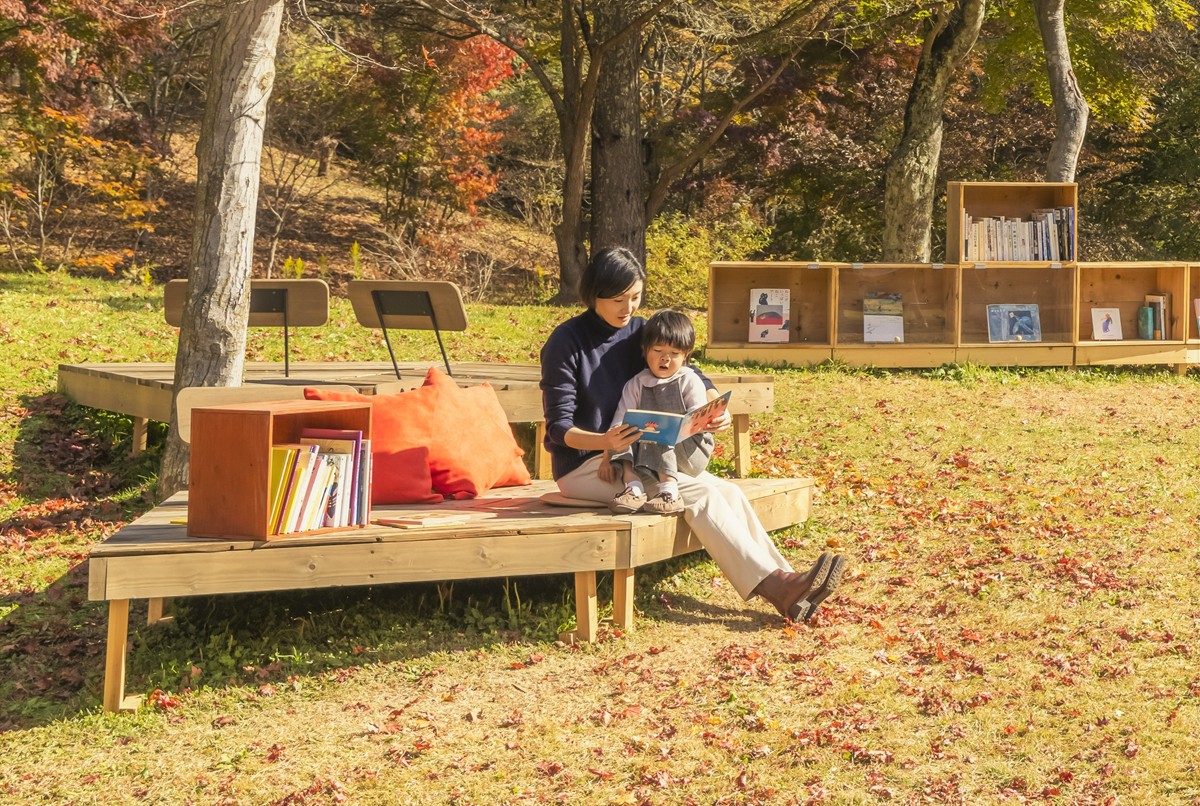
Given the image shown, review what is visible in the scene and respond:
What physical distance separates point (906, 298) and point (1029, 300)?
1.16 meters

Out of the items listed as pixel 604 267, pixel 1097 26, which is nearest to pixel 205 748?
pixel 604 267

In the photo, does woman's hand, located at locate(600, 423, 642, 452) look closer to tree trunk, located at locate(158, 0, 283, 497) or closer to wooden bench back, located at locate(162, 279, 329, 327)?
tree trunk, located at locate(158, 0, 283, 497)

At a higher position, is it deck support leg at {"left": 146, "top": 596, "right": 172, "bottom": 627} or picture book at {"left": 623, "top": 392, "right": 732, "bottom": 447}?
picture book at {"left": 623, "top": 392, "right": 732, "bottom": 447}

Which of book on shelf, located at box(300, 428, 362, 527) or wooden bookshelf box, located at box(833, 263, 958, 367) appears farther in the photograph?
wooden bookshelf box, located at box(833, 263, 958, 367)

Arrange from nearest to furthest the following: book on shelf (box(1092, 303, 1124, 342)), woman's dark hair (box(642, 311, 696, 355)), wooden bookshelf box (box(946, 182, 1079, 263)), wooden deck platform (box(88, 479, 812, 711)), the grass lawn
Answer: the grass lawn → wooden deck platform (box(88, 479, 812, 711)) → woman's dark hair (box(642, 311, 696, 355)) → wooden bookshelf box (box(946, 182, 1079, 263)) → book on shelf (box(1092, 303, 1124, 342))

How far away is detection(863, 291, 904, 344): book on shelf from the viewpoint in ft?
37.8

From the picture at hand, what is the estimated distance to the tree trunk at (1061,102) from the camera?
12.7 metres

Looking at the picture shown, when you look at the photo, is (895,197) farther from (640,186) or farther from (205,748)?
(205,748)

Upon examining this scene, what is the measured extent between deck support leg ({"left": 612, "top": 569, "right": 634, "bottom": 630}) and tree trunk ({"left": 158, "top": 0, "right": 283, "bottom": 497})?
2.56m

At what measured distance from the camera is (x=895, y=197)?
42.6ft

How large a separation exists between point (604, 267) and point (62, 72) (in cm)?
1169

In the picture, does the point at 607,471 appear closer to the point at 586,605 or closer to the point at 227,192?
A: the point at 586,605

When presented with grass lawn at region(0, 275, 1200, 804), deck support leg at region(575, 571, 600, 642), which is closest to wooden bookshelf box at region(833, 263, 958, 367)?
grass lawn at region(0, 275, 1200, 804)

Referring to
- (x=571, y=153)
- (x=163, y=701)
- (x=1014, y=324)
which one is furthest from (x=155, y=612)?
(x=571, y=153)
